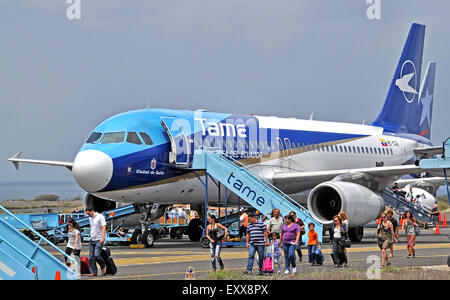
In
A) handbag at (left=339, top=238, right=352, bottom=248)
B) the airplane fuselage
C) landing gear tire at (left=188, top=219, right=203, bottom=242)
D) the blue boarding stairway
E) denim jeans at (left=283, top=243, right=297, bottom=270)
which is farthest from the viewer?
landing gear tire at (left=188, top=219, right=203, bottom=242)

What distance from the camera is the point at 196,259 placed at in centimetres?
2097

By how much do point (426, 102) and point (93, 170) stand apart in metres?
22.1

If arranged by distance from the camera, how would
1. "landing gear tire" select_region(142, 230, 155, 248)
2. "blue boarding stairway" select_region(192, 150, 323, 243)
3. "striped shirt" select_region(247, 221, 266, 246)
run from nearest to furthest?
"striped shirt" select_region(247, 221, 266, 246) → "blue boarding stairway" select_region(192, 150, 323, 243) → "landing gear tire" select_region(142, 230, 155, 248)

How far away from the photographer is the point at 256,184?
25.3 metres

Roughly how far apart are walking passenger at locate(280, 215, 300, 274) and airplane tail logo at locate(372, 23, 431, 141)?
19.4 metres

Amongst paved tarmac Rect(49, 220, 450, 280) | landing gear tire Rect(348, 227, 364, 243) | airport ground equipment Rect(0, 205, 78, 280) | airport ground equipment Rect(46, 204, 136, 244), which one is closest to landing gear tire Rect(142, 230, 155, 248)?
paved tarmac Rect(49, 220, 450, 280)

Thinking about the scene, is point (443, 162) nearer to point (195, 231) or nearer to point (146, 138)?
point (146, 138)

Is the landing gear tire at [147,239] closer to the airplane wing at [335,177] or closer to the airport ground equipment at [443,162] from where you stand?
the airplane wing at [335,177]

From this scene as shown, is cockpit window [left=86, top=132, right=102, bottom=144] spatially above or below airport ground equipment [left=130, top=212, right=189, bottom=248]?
above

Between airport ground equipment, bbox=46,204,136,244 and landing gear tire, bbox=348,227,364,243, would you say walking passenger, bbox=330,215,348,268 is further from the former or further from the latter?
airport ground equipment, bbox=46,204,136,244

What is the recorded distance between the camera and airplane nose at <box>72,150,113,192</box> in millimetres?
23469

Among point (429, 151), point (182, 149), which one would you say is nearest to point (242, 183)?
point (182, 149)
